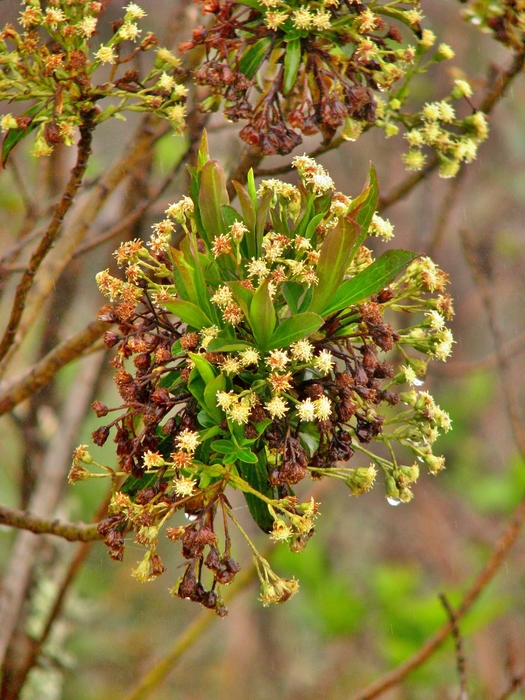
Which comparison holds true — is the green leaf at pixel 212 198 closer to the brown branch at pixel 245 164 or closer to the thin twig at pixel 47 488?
the brown branch at pixel 245 164

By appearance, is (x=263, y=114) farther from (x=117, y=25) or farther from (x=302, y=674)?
(x=302, y=674)

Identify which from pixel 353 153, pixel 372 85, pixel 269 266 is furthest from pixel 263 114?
pixel 353 153

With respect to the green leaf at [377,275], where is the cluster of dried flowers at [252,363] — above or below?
below

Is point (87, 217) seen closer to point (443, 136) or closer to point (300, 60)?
point (300, 60)

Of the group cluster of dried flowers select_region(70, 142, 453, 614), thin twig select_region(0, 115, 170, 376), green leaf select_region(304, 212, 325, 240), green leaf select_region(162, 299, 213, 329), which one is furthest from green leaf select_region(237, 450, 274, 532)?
thin twig select_region(0, 115, 170, 376)

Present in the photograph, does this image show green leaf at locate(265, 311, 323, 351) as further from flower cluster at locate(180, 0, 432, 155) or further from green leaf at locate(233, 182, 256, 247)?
flower cluster at locate(180, 0, 432, 155)

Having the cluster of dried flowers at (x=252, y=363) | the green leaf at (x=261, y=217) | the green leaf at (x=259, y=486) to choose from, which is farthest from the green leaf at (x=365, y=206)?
the green leaf at (x=259, y=486)

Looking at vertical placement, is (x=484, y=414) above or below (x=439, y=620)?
below
